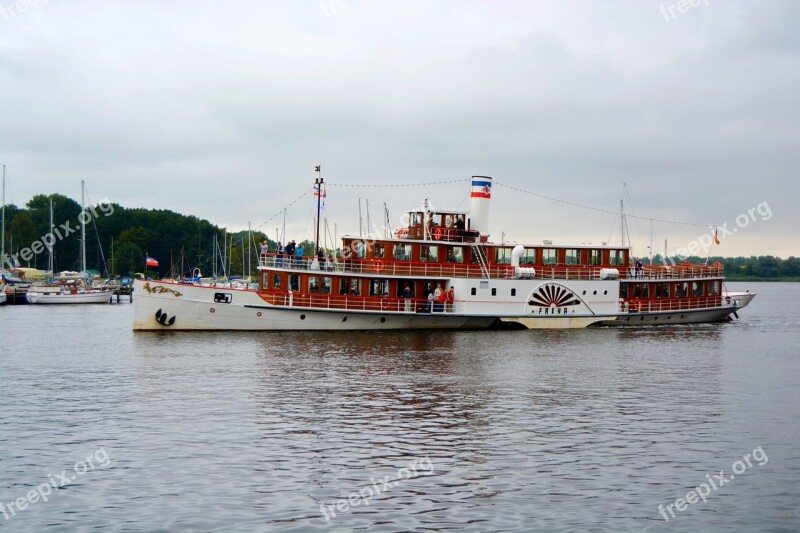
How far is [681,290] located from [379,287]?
23.5 metres

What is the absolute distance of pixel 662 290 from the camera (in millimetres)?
59750

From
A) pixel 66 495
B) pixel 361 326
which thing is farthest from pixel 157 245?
pixel 66 495

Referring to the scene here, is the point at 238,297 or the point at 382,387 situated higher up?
the point at 238,297

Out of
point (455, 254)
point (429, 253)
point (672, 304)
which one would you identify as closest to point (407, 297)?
point (429, 253)

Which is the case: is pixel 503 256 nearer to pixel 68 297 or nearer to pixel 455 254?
pixel 455 254

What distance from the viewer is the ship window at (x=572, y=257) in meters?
56.0

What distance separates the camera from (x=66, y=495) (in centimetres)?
1702

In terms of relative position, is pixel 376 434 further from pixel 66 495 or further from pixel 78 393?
pixel 78 393

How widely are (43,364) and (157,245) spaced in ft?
435

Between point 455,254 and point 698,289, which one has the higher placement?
point 455,254
